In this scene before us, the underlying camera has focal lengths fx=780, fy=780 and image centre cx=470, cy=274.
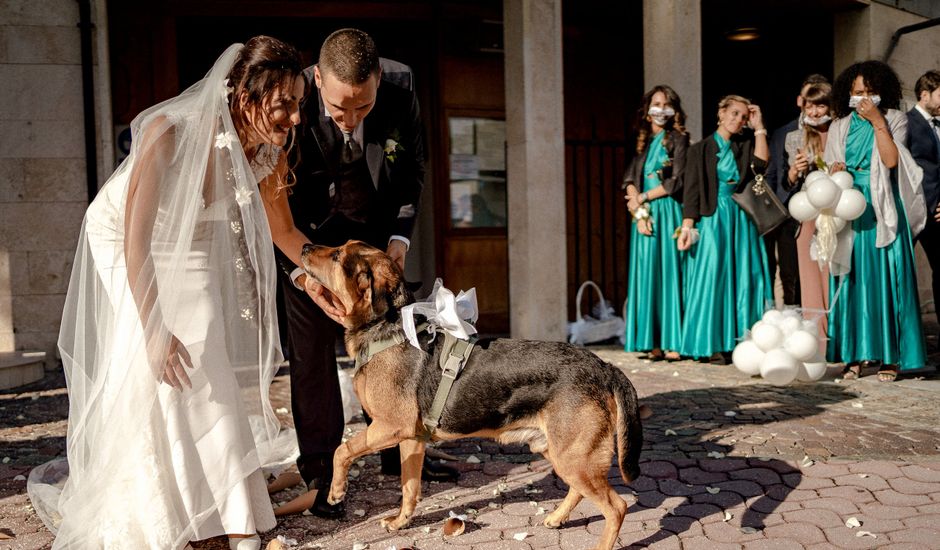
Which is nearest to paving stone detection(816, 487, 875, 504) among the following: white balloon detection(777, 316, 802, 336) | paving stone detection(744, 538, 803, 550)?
paving stone detection(744, 538, 803, 550)

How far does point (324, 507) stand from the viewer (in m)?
3.98

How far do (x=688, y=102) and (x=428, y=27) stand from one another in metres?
3.58

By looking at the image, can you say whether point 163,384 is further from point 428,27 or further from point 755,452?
point 428,27

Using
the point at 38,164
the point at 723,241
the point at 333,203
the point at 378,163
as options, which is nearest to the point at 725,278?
the point at 723,241

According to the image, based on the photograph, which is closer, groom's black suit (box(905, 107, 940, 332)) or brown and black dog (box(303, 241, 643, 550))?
brown and black dog (box(303, 241, 643, 550))

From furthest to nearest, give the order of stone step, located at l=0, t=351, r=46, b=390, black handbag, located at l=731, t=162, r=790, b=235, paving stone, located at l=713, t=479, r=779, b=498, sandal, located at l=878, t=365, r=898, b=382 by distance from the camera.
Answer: black handbag, located at l=731, t=162, r=790, b=235, stone step, located at l=0, t=351, r=46, b=390, sandal, located at l=878, t=365, r=898, b=382, paving stone, located at l=713, t=479, r=779, b=498

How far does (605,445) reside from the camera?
11.0 feet

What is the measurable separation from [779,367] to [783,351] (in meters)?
0.17

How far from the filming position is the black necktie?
4.05 metres

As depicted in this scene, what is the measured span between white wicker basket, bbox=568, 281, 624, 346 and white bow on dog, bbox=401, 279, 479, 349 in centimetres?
587

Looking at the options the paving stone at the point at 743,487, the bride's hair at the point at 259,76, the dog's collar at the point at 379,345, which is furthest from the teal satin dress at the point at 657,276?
the bride's hair at the point at 259,76

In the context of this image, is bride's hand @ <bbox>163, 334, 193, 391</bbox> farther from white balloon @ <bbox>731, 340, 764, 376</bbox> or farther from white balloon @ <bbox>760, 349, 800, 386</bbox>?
white balloon @ <bbox>731, 340, 764, 376</bbox>

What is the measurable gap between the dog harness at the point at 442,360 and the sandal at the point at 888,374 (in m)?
4.85

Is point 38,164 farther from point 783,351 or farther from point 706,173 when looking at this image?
point 783,351
